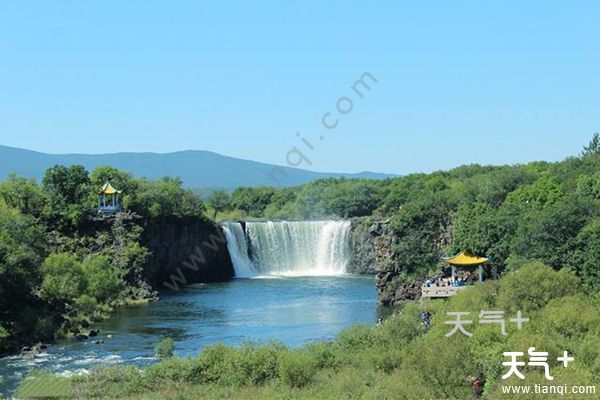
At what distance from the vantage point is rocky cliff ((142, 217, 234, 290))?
213 feet

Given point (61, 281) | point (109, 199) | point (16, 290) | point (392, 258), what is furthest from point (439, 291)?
point (109, 199)

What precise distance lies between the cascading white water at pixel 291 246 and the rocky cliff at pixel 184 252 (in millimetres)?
1753

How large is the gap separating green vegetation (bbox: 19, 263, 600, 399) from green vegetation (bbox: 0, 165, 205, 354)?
11360 mm

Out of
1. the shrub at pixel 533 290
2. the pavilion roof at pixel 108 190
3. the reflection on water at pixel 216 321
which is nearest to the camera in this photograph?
the shrub at pixel 533 290

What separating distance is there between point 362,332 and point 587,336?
8.50 meters

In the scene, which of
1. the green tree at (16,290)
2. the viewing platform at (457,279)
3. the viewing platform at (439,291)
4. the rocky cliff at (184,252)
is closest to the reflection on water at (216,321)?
the green tree at (16,290)

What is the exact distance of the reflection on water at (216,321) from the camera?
3362cm

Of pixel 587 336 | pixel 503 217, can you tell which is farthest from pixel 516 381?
pixel 503 217

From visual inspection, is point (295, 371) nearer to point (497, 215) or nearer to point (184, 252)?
point (497, 215)

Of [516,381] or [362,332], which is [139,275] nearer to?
[362,332]

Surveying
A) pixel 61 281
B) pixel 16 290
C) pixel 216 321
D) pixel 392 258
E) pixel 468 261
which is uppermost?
pixel 468 261

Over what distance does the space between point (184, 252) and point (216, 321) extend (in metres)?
25.9

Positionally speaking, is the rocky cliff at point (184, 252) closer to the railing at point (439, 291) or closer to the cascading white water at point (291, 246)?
the cascading white water at point (291, 246)

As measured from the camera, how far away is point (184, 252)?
69312 millimetres
